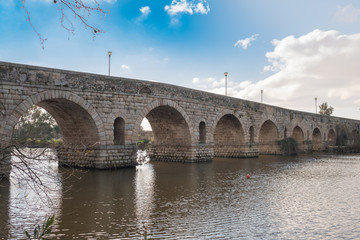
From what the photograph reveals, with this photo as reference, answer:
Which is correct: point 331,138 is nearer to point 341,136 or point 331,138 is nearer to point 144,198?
point 341,136

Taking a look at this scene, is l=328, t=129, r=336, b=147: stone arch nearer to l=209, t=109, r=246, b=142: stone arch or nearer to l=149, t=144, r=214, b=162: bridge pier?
l=209, t=109, r=246, b=142: stone arch

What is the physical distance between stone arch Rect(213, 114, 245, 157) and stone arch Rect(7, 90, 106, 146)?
1140cm

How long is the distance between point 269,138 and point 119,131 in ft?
56.9

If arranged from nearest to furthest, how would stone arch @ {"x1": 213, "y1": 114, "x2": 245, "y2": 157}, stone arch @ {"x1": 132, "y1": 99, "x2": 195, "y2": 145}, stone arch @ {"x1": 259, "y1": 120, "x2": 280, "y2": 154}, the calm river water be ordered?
the calm river water
stone arch @ {"x1": 132, "y1": 99, "x2": 195, "y2": 145}
stone arch @ {"x1": 213, "y1": 114, "x2": 245, "y2": 157}
stone arch @ {"x1": 259, "y1": 120, "x2": 280, "y2": 154}

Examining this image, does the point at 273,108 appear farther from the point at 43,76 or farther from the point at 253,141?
the point at 43,76

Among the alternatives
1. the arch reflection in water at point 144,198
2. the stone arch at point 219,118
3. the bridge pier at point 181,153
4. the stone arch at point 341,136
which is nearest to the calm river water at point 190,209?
the arch reflection in water at point 144,198

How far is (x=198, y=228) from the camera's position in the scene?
20.0ft

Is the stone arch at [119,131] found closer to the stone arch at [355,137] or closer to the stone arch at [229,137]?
the stone arch at [229,137]

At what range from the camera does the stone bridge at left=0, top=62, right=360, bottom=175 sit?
12227mm

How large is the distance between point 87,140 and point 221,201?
846 cm

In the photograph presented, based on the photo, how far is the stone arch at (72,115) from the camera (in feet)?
42.4

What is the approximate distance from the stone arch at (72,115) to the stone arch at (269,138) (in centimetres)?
1756

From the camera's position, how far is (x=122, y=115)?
49.9 feet

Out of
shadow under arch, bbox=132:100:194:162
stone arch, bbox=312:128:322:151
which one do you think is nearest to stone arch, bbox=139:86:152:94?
shadow under arch, bbox=132:100:194:162
